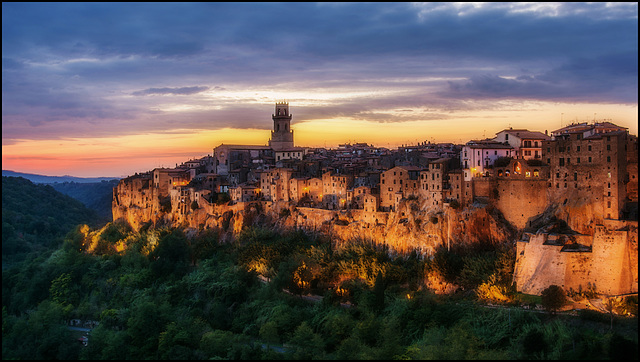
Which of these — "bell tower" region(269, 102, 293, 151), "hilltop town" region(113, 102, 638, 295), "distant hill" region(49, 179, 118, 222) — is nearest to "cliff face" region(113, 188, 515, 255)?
"hilltop town" region(113, 102, 638, 295)

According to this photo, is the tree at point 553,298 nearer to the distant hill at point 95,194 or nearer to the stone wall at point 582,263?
the stone wall at point 582,263

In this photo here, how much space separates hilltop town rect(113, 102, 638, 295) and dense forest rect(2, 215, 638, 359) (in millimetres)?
1276

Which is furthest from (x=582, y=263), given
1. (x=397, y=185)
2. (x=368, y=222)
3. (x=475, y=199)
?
(x=368, y=222)

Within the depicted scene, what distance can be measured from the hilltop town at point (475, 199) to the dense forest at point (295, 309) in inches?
50.2

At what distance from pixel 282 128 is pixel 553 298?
43334 mm

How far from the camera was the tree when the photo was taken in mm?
24016

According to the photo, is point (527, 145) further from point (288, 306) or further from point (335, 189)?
point (288, 306)

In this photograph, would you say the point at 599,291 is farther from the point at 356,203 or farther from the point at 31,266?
the point at 31,266

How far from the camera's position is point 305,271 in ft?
109

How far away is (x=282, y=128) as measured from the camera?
6303 centimetres

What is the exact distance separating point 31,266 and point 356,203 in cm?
2918

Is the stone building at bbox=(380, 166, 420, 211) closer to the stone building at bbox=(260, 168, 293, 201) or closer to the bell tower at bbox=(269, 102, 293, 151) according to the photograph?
the stone building at bbox=(260, 168, 293, 201)

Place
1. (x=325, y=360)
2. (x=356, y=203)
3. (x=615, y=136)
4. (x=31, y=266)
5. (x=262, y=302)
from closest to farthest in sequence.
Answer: (x=325, y=360) → (x=615, y=136) → (x=262, y=302) → (x=356, y=203) → (x=31, y=266)

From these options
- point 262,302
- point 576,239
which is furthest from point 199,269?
point 576,239
